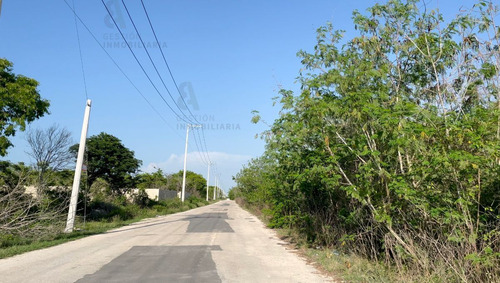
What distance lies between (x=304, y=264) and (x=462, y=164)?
16.8ft

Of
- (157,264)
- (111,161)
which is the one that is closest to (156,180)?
(111,161)

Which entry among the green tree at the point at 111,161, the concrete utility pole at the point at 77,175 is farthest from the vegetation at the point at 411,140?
the green tree at the point at 111,161

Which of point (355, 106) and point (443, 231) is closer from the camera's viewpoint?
point (443, 231)

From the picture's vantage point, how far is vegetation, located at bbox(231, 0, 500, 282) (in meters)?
5.74

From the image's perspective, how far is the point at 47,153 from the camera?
67.5 ft

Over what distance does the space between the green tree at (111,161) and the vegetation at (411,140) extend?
75.4 ft

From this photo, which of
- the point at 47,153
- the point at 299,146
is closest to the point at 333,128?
the point at 299,146

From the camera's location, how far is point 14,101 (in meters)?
14.9

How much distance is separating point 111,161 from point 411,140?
28.4m

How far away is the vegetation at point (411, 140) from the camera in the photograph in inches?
226

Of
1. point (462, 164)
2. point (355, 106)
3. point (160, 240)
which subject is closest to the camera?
point (462, 164)

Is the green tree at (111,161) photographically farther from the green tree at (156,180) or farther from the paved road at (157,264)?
the green tree at (156,180)

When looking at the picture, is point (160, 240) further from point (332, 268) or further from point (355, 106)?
point (355, 106)

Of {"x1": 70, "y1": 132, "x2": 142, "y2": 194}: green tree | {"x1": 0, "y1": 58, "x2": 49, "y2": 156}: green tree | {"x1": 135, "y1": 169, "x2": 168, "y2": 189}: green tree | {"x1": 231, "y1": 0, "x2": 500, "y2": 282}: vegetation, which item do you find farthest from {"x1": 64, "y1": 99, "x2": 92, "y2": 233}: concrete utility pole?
{"x1": 135, "y1": 169, "x2": 168, "y2": 189}: green tree
